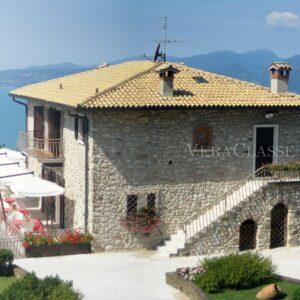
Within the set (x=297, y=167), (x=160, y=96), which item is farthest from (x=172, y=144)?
(x=297, y=167)

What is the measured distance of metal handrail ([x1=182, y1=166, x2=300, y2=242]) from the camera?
965 inches

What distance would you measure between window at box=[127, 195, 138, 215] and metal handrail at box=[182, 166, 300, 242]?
2.11 metres

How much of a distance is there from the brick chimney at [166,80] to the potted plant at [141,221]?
4597 mm

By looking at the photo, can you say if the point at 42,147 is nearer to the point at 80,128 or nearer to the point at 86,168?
the point at 80,128

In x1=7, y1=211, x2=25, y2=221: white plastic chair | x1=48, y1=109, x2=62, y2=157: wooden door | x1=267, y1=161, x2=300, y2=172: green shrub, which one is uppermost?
x1=48, y1=109, x2=62, y2=157: wooden door

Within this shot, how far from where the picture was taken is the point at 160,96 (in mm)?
24688

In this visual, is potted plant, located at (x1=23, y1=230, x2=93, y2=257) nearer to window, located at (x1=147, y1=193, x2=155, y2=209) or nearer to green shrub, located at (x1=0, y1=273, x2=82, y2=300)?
window, located at (x1=147, y1=193, x2=155, y2=209)

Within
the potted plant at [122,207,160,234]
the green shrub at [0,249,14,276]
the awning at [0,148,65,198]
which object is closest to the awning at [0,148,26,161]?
the awning at [0,148,65,198]

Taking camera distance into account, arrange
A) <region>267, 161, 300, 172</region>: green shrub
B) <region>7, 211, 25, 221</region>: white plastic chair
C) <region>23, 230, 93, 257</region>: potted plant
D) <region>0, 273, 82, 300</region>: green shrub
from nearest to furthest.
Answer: <region>0, 273, 82, 300</region>: green shrub, <region>23, 230, 93, 257</region>: potted plant, <region>267, 161, 300, 172</region>: green shrub, <region>7, 211, 25, 221</region>: white plastic chair

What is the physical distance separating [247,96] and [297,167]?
3528 millimetres

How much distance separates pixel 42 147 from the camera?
98.8 ft

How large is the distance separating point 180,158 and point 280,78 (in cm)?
592

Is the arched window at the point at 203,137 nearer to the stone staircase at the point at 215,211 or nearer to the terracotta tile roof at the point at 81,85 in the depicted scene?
the stone staircase at the point at 215,211

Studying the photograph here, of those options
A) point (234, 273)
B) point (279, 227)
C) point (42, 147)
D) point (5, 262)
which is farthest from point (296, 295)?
point (42, 147)
